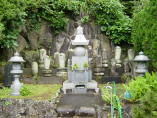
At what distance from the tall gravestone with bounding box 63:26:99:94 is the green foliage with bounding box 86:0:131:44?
4.19m

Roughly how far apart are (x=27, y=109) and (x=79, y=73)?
3.87 metres

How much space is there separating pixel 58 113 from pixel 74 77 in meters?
3.74

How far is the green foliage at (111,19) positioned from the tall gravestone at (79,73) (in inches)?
165

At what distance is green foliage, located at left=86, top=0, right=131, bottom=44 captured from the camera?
16.3 metres

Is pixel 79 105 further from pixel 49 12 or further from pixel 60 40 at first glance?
pixel 49 12

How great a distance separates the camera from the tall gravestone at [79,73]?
39.3 ft

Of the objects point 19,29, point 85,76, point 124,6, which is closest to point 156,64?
point 85,76

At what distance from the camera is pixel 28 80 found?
14359mm

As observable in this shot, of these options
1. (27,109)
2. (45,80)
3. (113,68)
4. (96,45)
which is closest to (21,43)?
(45,80)

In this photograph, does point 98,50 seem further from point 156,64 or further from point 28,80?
point 156,64

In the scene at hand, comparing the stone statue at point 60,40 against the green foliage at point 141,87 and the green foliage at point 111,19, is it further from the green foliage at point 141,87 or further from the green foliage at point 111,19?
the green foliage at point 141,87

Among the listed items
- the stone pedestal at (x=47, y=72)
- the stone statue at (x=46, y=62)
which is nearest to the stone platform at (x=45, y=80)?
the stone pedestal at (x=47, y=72)

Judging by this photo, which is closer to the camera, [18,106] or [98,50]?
[18,106]

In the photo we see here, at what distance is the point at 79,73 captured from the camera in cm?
1217
